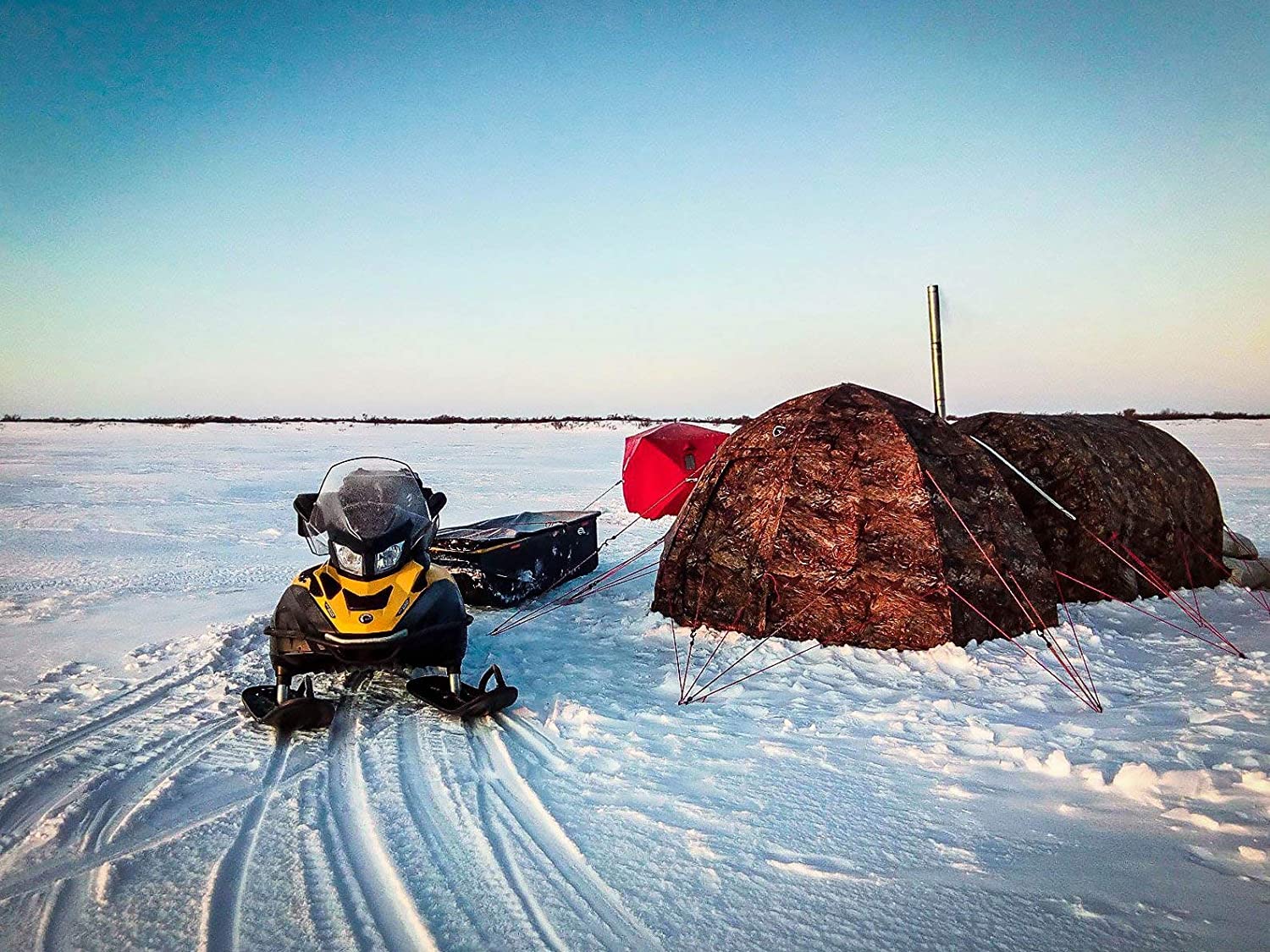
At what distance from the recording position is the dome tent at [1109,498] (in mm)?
7652

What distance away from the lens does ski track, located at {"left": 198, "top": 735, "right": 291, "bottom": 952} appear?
2.88m

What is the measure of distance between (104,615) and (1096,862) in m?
8.52

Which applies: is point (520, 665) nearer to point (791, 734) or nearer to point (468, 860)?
point (791, 734)

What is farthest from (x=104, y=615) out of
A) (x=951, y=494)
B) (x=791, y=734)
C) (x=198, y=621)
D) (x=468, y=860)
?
(x=951, y=494)

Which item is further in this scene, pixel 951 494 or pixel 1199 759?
pixel 951 494

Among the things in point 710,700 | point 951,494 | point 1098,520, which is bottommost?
point 710,700

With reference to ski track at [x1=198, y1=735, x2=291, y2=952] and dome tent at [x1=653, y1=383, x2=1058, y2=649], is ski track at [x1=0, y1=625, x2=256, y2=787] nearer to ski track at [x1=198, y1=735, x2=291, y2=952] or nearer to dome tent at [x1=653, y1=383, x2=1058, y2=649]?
ski track at [x1=198, y1=735, x2=291, y2=952]

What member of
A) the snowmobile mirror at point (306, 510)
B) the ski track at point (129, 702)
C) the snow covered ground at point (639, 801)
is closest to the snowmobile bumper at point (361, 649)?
the snow covered ground at point (639, 801)

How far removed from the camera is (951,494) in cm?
649

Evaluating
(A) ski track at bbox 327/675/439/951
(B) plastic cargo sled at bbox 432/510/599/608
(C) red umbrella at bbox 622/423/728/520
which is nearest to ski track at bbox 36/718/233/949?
(A) ski track at bbox 327/675/439/951

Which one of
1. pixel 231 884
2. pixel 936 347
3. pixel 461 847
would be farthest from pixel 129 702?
pixel 936 347

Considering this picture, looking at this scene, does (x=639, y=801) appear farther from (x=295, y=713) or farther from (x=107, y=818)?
(x=107, y=818)

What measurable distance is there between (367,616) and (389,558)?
409mm

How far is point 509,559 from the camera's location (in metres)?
8.12
